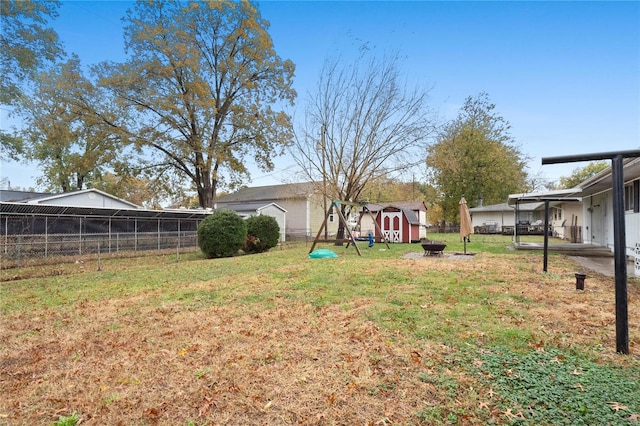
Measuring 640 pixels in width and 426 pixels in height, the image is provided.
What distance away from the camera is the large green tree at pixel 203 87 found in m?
19.7

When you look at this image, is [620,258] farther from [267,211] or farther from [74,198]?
[267,211]

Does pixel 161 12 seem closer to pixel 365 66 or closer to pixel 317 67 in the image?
pixel 317 67

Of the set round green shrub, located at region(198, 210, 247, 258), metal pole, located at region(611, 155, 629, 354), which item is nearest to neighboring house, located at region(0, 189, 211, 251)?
round green shrub, located at region(198, 210, 247, 258)

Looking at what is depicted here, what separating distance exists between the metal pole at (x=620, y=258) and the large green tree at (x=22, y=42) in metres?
15.2

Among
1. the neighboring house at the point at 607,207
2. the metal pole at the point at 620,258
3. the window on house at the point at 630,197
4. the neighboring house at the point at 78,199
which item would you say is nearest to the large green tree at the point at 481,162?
the neighboring house at the point at 607,207

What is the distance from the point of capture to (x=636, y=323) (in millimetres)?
4152

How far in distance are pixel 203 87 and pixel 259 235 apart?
35.4 ft

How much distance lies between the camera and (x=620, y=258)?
10.5ft

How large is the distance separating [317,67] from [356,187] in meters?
7.13

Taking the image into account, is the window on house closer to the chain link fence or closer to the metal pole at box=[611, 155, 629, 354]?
the metal pole at box=[611, 155, 629, 354]

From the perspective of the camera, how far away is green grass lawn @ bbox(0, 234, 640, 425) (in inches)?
96.7

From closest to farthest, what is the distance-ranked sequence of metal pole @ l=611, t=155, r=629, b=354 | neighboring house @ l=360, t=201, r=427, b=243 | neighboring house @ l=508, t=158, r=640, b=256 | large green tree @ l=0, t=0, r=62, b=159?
metal pole @ l=611, t=155, r=629, b=354 → neighboring house @ l=508, t=158, r=640, b=256 → large green tree @ l=0, t=0, r=62, b=159 → neighboring house @ l=360, t=201, r=427, b=243

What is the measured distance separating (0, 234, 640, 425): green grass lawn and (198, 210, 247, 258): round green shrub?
7.40 m

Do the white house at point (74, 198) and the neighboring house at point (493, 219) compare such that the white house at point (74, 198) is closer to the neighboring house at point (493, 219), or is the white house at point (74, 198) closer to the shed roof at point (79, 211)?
the shed roof at point (79, 211)
